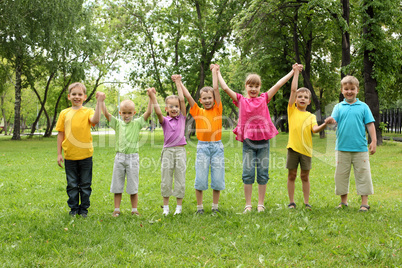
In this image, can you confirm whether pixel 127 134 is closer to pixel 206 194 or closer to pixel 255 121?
pixel 255 121

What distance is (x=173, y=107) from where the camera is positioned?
5.24m

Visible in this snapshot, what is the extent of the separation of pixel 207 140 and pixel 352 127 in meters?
2.34

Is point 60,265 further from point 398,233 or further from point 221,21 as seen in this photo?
point 221,21

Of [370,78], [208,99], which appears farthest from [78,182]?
[370,78]

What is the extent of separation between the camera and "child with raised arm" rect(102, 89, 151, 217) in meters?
5.05

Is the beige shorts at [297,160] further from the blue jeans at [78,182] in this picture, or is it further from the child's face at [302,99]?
the blue jeans at [78,182]

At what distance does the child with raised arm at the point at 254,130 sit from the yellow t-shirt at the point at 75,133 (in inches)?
88.0

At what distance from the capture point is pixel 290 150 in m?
5.44

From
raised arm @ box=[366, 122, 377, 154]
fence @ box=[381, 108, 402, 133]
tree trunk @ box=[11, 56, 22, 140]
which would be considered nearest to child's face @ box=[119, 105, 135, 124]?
raised arm @ box=[366, 122, 377, 154]

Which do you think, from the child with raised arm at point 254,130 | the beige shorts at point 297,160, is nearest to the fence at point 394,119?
the beige shorts at point 297,160

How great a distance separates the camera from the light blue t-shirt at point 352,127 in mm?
5207

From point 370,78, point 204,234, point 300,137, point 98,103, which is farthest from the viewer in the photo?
point 370,78

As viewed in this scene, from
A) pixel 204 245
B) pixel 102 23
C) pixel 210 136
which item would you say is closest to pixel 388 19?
pixel 210 136

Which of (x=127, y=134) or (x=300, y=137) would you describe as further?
(x=300, y=137)
